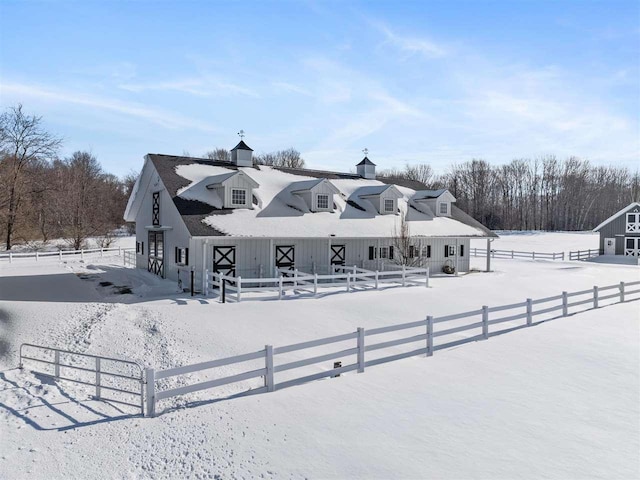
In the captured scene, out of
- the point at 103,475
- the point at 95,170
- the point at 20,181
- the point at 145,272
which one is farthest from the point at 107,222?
the point at 103,475

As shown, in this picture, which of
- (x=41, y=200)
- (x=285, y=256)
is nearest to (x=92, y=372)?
(x=285, y=256)

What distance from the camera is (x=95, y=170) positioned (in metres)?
68.0

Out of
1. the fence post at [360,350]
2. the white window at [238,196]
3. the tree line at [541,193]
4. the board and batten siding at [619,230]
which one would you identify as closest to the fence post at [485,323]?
the fence post at [360,350]

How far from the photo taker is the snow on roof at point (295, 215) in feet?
78.2

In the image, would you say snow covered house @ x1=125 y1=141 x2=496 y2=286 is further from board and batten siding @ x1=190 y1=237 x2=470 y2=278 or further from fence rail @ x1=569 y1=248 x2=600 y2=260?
fence rail @ x1=569 y1=248 x2=600 y2=260

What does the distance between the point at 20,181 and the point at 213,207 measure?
29.4 m

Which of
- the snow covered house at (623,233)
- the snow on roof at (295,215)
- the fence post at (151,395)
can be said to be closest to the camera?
the fence post at (151,395)

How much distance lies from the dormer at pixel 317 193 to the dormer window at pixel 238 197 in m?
3.67

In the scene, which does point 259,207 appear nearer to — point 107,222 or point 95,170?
point 107,222

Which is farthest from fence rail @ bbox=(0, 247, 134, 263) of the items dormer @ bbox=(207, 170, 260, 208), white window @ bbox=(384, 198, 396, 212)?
white window @ bbox=(384, 198, 396, 212)

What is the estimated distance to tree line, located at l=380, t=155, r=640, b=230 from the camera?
292ft

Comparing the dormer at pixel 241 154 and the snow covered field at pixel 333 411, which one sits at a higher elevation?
the dormer at pixel 241 154

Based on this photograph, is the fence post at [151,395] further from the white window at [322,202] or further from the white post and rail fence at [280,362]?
the white window at [322,202]

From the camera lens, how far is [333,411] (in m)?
8.08
